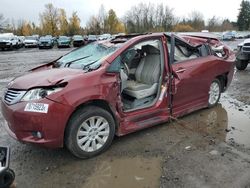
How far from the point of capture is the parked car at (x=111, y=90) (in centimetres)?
387

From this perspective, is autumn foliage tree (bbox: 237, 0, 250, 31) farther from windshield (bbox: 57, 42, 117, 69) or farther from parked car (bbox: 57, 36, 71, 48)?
windshield (bbox: 57, 42, 117, 69)

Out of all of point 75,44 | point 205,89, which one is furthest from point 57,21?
point 205,89

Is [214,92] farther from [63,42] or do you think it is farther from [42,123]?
[63,42]

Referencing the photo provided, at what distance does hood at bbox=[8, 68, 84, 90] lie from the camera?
397 centimetres

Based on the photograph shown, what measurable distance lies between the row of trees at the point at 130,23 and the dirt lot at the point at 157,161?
210ft

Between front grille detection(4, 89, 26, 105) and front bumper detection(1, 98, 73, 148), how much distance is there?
0.09m

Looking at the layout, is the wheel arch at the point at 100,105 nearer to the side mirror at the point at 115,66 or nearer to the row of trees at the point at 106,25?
the side mirror at the point at 115,66

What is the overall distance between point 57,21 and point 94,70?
69321 millimetres

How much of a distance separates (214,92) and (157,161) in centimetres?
285

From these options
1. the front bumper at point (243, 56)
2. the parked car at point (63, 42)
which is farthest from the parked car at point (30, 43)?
the front bumper at point (243, 56)

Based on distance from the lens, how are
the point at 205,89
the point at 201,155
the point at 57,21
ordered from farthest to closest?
the point at 57,21
the point at 205,89
the point at 201,155

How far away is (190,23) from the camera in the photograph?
8725 centimetres

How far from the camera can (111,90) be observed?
170 inches

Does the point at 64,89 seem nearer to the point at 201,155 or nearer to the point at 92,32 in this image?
the point at 201,155
